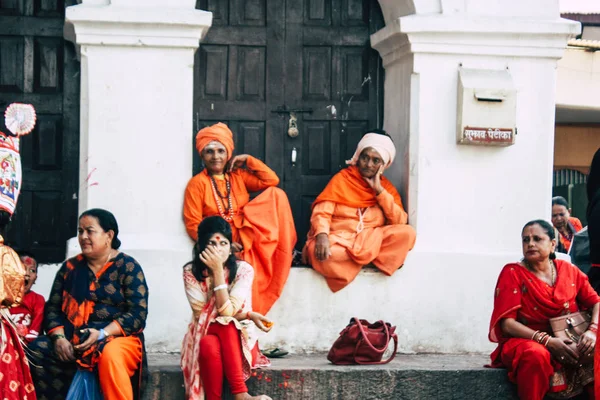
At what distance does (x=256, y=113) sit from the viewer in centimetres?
859

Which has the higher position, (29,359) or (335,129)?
(335,129)

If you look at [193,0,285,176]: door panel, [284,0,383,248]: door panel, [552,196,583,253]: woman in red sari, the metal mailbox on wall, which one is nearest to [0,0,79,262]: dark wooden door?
[193,0,285,176]: door panel

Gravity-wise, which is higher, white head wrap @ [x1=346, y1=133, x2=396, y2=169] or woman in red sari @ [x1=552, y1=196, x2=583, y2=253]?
white head wrap @ [x1=346, y1=133, x2=396, y2=169]

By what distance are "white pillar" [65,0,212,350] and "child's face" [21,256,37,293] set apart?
2.01ft

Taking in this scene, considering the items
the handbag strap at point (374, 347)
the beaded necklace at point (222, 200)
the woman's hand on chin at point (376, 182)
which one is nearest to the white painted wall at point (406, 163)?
the beaded necklace at point (222, 200)

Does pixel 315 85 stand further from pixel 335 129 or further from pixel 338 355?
pixel 338 355

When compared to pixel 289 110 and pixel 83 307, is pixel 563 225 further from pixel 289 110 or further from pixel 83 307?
pixel 83 307

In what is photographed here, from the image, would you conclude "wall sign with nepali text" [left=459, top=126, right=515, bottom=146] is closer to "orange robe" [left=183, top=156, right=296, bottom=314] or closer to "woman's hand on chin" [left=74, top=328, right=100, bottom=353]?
"orange robe" [left=183, top=156, right=296, bottom=314]

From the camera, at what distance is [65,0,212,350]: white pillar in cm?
786

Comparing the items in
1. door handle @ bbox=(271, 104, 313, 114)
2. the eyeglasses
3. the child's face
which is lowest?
the child's face

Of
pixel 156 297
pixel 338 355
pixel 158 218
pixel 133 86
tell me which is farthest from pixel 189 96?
pixel 338 355

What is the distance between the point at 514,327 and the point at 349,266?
4.42 feet

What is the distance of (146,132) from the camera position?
7949 millimetres

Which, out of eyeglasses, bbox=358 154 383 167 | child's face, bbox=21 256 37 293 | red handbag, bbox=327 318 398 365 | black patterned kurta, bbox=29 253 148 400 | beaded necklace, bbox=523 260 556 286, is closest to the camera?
black patterned kurta, bbox=29 253 148 400
